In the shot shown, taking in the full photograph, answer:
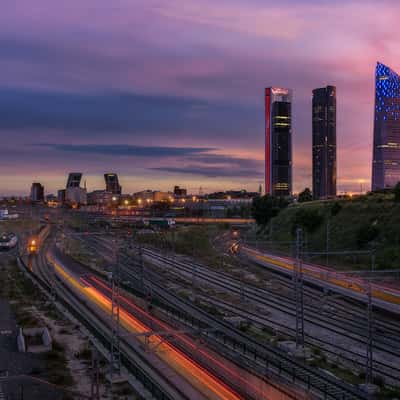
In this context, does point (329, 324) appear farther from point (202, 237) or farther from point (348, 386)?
point (202, 237)

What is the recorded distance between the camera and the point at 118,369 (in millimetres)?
22016

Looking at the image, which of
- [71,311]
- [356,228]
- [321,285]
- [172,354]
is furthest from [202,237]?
[172,354]

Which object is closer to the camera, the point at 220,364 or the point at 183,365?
the point at 220,364

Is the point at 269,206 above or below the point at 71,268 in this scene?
above

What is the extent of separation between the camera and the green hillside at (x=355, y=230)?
49.0m

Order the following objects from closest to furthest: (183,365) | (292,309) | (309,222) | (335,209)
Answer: (183,365) < (292,309) < (309,222) < (335,209)

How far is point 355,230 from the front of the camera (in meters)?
60.7

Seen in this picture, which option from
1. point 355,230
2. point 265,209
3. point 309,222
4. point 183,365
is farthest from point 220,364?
point 265,209

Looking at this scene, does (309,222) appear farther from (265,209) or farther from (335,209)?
(265,209)

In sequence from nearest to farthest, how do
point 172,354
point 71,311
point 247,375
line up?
point 247,375, point 172,354, point 71,311

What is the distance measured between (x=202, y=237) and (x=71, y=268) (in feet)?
139

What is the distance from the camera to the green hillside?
4900 centimetres

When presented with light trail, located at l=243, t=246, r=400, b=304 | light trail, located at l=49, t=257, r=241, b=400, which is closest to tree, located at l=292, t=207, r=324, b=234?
light trail, located at l=243, t=246, r=400, b=304

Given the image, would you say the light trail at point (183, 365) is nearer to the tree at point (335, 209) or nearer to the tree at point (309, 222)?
the tree at point (309, 222)
